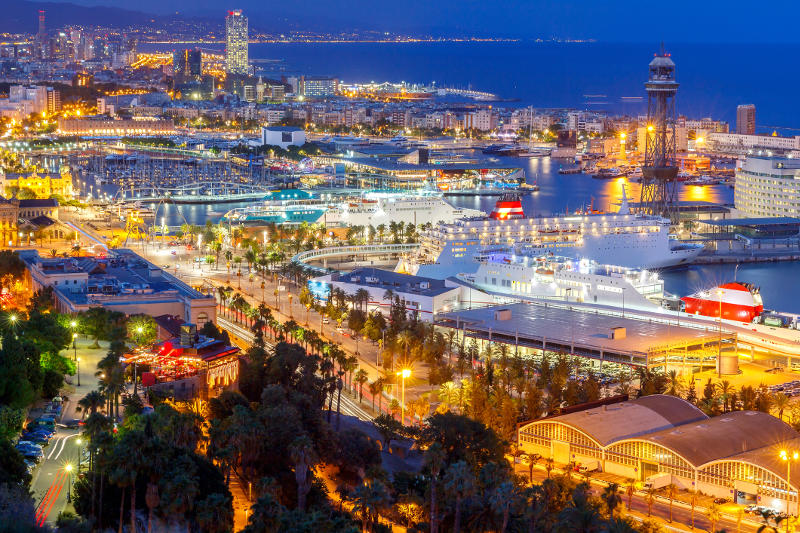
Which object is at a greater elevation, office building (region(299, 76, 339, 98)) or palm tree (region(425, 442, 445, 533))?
office building (region(299, 76, 339, 98))

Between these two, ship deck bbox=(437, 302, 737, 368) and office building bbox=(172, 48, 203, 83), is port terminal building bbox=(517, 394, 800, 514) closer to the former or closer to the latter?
ship deck bbox=(437, 302, 737, 368)

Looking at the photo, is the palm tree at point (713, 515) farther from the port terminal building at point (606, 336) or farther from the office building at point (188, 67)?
the office building at point (188, 67)

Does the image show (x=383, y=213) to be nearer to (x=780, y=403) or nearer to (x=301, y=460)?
(x=780, y=403)

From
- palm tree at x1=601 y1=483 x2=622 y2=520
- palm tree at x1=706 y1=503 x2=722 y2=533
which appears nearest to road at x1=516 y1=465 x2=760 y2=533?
palm tree at x1=706 y1=503 x2=722 y2=533

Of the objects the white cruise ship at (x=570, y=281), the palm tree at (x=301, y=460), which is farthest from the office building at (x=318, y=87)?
the palm tree at (x=301, y=460)

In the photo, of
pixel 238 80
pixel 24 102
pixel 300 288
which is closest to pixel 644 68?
pixel 238 80

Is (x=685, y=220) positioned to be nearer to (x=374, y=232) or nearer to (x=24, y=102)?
(x=374, y=232)
